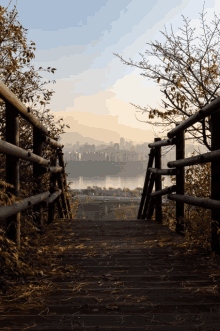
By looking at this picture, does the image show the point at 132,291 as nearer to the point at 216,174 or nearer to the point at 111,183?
the point at 216,174

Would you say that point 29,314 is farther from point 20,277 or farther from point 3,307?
point 20,277

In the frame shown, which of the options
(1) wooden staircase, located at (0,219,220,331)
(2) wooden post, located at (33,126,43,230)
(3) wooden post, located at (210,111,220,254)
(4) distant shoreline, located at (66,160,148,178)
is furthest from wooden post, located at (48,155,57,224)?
(4) distant shoreline, located at (66,160,148,178)

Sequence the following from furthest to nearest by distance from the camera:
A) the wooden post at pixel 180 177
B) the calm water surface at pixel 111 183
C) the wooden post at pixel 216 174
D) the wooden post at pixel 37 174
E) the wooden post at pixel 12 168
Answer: the calm water surface at pixel 111 183 → the wooden post at pixel 180 177 → the wooden post at pixel 37 174 → the wooden post at pixel 216 174 → the wooden post at pixel 12 168

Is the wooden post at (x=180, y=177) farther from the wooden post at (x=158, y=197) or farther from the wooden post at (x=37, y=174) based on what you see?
the wooden post at (x=37, y=174)

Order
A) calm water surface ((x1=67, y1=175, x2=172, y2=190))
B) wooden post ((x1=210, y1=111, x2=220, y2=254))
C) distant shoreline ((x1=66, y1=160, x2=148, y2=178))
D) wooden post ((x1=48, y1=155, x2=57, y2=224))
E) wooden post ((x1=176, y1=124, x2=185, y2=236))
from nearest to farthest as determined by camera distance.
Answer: wooden post ((x1=210, y1=111, x2=220, y2=254))
wooden post ((x1=176, y1=124, x2=185, y2=236))
wooden post ((x1=48, y1=155, x2=57, y2=224))
calm water surface ((x1=67, y1=175, x2=172, y2=190))
distant shoreline ((x1=66, y1=160, x2=148, y2=178))

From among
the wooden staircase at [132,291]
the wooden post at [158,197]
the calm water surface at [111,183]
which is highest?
the wooden post at [158,197]

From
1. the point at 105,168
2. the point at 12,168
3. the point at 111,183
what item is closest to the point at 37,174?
the point at 12,168

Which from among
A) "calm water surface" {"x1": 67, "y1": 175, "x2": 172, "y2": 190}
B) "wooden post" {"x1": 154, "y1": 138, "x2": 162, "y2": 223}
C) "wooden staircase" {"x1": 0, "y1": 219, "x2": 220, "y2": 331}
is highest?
"wooden post" {"x1": 154, "y1": 138, "x2": 162, "y2": 223}

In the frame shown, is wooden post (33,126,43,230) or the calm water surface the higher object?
wooden post (33,126,43,230)

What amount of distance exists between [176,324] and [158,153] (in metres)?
3.87

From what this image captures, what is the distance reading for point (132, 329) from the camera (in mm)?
1562

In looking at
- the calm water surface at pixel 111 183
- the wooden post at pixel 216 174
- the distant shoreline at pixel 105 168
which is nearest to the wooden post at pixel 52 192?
the wooden post at pixel 216 174

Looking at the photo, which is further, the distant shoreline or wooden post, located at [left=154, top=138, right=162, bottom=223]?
the distant shoreline

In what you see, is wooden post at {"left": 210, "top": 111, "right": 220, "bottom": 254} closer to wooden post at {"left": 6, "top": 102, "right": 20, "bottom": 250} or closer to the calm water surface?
wooden post at {"left": 6, "top": 102, "right": 20, "bottom": 250}
